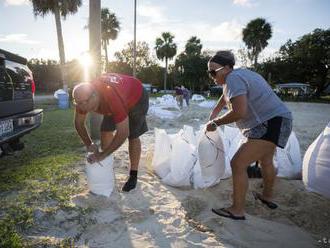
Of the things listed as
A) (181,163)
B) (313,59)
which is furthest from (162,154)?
(313,59)

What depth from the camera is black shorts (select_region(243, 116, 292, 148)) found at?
2738mm

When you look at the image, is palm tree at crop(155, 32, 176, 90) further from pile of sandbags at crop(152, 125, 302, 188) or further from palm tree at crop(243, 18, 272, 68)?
pile of sandbags at crop(152, 125, 302, 188)

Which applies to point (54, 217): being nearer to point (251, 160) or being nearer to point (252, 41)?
point (251, 160)

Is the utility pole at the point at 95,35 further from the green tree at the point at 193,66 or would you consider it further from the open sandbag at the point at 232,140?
the green tree at the point at 193,66

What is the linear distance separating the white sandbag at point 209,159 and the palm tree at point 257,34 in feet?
127

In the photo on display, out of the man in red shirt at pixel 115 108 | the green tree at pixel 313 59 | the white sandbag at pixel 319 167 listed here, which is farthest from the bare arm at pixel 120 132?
the green tree at pixel 313 59

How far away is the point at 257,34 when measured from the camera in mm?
38969

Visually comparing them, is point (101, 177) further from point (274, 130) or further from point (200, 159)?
point (274, 130)

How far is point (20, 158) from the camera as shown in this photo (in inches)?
197

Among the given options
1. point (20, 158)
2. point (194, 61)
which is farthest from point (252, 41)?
point (20, 158)

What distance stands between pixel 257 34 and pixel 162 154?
3855cm

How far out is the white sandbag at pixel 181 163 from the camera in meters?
3.57

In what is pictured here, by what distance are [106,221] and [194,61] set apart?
1980 inches

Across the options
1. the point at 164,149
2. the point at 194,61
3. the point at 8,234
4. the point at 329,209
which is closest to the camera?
the point at 8,234
